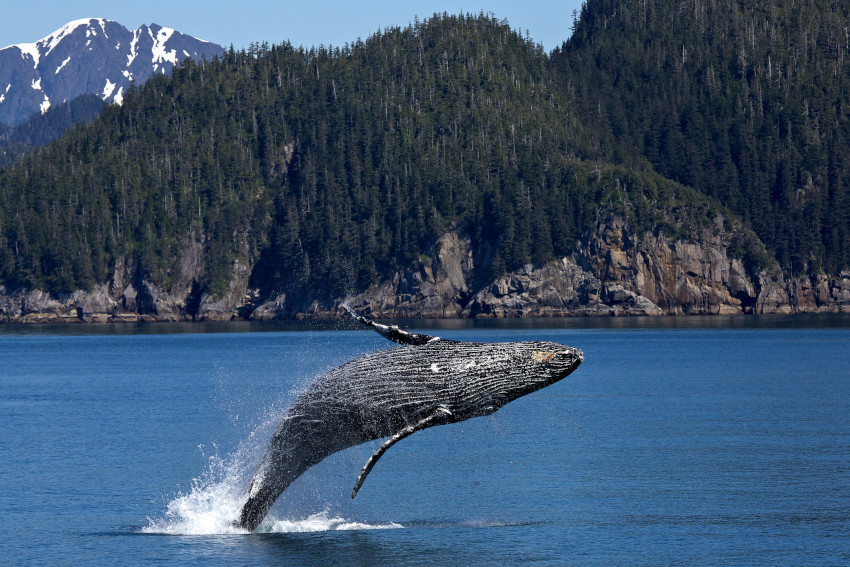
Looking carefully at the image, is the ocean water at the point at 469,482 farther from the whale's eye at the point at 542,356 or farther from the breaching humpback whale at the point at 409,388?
the whale's eye at the point at 542,356

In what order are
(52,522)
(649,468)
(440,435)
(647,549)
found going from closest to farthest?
(647,549), (52,522), (649,468), (440,435)

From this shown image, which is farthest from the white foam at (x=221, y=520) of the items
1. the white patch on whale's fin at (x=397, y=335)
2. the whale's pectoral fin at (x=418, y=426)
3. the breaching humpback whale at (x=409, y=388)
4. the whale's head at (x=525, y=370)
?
the whale's head at (x=525, y=370)

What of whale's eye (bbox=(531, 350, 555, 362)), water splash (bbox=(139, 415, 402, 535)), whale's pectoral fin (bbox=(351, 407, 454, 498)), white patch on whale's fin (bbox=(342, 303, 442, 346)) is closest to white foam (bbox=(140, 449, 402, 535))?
water splash (bbox=(139, 415, 402, 535))

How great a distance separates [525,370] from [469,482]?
63.6 feet

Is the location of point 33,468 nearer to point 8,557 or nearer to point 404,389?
point 8,557

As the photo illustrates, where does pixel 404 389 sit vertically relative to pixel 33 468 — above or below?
above

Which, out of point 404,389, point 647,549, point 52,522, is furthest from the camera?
point 52,522

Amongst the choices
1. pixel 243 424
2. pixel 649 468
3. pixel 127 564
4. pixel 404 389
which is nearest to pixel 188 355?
pixel 243 424

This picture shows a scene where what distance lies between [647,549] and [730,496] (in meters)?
7.83

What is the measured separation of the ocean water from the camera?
27.4 m

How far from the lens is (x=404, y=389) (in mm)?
19609

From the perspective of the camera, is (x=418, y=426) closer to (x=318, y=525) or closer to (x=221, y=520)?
(x=318, y=525)

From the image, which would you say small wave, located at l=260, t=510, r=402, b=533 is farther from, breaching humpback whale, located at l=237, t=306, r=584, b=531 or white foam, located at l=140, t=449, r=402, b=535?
breaching humpback whale, located at l=237, t=306, r=584, b=531

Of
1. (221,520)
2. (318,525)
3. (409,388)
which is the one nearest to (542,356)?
(409,388)
